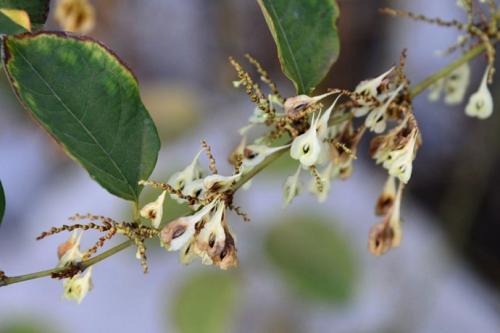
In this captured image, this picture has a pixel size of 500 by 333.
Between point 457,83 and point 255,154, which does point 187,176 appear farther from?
point 457,83

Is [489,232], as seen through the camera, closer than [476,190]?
No

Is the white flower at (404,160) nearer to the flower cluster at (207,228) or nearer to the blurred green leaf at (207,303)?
the flower cluster at (207,228)

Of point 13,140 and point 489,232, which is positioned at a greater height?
point 13,140

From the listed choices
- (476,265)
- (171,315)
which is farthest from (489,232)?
(171,315)

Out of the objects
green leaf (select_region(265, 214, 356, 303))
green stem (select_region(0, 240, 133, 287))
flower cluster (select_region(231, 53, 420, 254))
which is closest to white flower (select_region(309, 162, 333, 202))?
flower cluster (select_region(231, 53, 420, 254))

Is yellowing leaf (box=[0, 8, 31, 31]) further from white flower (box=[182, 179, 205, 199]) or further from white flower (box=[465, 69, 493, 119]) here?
white flower (box=[465, 69, 493, 119])

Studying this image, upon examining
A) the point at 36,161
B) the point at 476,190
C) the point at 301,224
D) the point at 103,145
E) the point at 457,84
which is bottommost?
the point at 476,190

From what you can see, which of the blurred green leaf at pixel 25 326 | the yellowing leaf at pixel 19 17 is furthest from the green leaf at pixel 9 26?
the blurred green leaf at pixel 25 326

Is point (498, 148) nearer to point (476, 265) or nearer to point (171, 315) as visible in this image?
point (476, 265)
